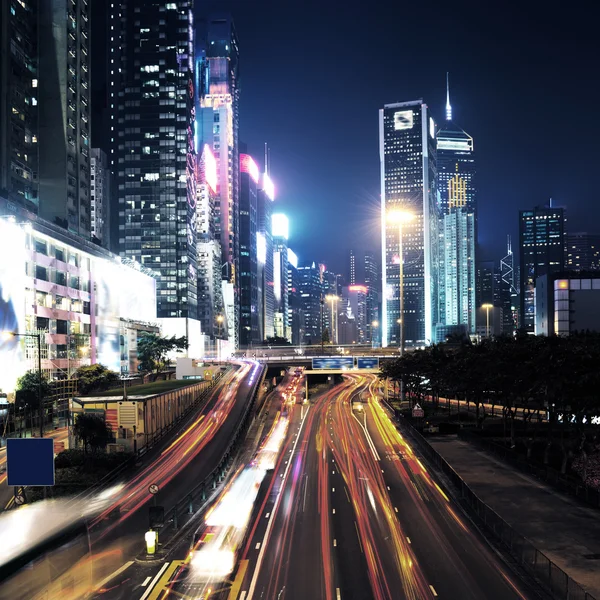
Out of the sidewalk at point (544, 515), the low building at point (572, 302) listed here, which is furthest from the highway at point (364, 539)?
the low building at point (572, 302)

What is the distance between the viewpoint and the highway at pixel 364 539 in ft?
79.2

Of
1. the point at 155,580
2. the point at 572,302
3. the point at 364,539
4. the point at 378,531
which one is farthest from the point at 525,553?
the point at 572,302

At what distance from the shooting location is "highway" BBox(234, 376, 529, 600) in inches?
950

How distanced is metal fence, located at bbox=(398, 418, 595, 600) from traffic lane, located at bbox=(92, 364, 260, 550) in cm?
1683

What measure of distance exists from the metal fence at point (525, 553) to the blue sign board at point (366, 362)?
59.2m

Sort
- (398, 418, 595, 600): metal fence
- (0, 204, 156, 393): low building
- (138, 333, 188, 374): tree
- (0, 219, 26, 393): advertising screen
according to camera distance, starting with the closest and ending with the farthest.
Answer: (398, 418, 595, 600): metal fence → (0, 219, 26, 393): advertising screen → (0, 204, 156, 393): low building → (138, 333, 188, 374): tree

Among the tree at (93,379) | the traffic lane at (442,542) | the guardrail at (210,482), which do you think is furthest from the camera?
the tree at (93,379)

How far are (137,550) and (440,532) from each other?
574 inches

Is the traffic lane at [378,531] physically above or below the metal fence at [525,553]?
below

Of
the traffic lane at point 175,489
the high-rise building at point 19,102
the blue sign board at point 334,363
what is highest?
the high-rise building at point 19,102

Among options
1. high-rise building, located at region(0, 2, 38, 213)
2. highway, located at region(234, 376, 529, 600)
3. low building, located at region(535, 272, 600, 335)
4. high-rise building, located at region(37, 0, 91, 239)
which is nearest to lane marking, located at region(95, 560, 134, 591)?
highway, located at region(234, 376, 529, 600)

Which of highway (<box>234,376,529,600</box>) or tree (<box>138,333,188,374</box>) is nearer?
highway (<box>234,376,529,600</box>)

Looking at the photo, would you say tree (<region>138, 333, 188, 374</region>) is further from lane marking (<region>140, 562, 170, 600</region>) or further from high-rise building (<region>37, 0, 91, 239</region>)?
lane marking (<region>140, 562, 170, 600</region>)

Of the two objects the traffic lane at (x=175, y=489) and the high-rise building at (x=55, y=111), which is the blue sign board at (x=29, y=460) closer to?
the traffic lane at (x=175, y=489)
